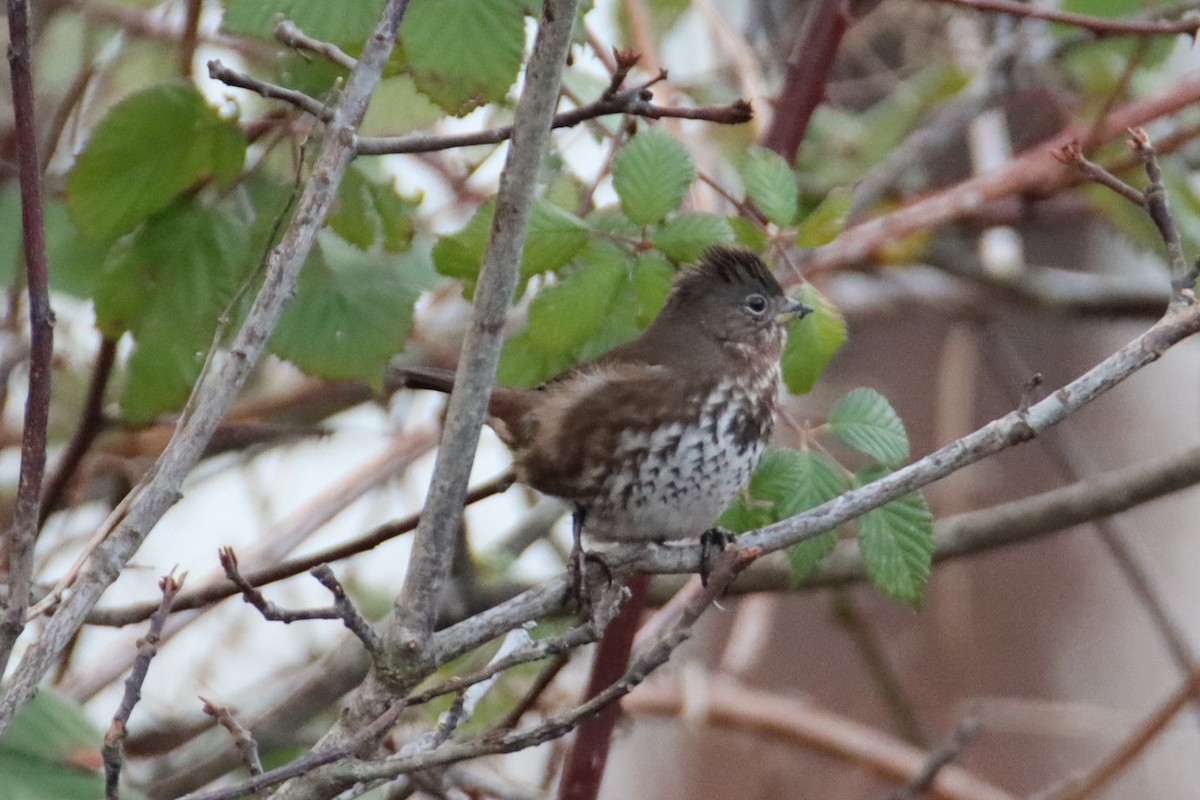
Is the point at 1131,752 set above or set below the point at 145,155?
below

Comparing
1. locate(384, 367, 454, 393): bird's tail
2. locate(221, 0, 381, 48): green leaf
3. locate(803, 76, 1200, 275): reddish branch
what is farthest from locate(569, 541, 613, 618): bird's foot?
locate(803, 76, 1200, 275): reddish branch

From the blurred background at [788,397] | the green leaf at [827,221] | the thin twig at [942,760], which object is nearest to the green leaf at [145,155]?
the blurred background at [788,397]

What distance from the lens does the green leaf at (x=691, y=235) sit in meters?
2.26

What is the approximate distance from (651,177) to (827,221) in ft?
0.92

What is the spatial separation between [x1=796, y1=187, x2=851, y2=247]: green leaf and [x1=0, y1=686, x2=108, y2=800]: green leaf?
1279mm

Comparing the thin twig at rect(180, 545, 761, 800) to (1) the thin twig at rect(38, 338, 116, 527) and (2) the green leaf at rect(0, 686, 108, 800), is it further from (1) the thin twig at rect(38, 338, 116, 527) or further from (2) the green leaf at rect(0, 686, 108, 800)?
(1) the thin twig at rect(38, 338, 116, 527)

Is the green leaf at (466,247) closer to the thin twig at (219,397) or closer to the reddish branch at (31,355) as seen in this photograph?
the thin twig at (219,397)

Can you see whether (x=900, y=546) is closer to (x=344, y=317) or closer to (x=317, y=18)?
(x=344, y=317)

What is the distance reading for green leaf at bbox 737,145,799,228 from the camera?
230cm

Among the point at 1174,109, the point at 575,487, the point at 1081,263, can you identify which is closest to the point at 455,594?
the point at 575,487

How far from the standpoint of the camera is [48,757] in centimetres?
202

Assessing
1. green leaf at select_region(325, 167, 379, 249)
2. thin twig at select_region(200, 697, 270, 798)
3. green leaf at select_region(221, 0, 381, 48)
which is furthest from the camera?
green leaf at select_region(325, 167, 379, 249)

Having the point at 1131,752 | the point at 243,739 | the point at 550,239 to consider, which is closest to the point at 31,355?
the point at 243,739

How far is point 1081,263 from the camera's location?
592 centimetres
